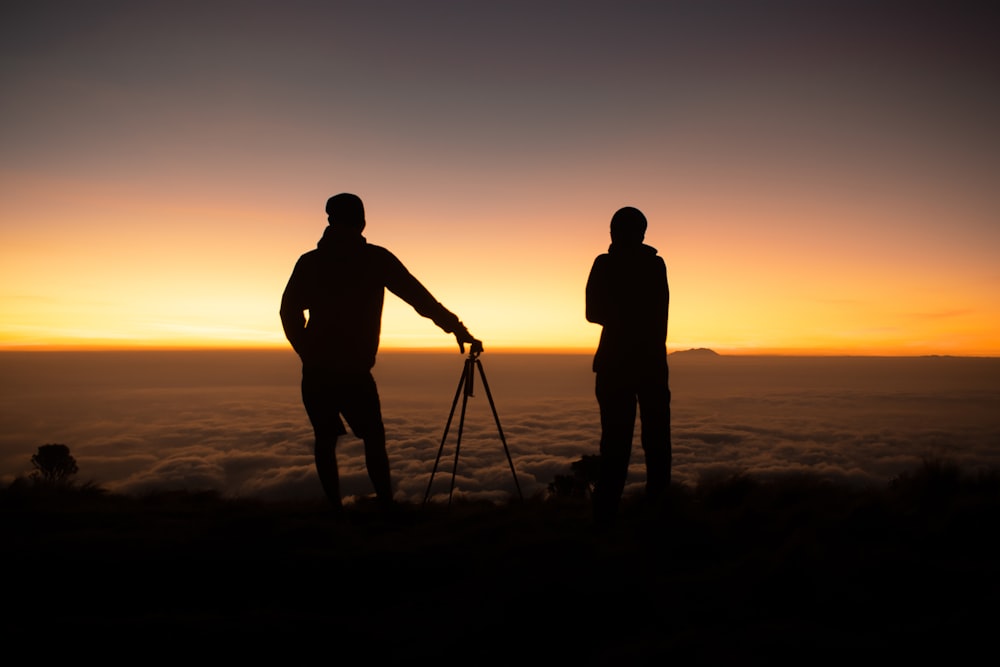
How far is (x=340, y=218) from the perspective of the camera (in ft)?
14.8

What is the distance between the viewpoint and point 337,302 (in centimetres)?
443

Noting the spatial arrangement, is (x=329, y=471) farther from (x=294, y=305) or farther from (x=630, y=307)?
(x=630, y=307)

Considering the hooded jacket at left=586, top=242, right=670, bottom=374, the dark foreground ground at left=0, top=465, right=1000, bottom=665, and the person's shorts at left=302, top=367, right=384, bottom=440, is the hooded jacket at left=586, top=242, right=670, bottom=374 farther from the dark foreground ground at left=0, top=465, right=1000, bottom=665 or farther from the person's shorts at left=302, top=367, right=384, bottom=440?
the person's shorts at left=302, top=367, right=384, bottom=440

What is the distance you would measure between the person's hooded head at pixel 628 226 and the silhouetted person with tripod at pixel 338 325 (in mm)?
1936

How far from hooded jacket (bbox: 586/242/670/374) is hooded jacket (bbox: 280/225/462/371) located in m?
1.89

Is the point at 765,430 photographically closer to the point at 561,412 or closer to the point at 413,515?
the point at 561,412

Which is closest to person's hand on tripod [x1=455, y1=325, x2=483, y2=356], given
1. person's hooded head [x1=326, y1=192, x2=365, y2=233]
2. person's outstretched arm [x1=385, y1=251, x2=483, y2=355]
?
Answer: person's outstretched arm [x1=385, y1=251, x2=483, y2=355]

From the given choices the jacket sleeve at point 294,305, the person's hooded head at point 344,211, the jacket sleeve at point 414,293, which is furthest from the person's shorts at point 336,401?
the person's hooded head at point 344,211

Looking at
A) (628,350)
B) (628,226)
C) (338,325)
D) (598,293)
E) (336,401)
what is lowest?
(336,401)

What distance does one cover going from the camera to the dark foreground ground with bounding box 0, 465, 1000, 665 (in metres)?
1.96

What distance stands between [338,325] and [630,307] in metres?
2.43

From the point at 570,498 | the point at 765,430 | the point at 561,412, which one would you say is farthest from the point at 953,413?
the point at 570,498

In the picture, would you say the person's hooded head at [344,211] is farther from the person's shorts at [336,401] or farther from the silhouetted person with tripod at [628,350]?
the silhouetted person with tripod at [628,350]

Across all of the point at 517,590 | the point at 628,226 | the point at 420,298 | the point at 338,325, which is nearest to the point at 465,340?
the point at 420,298
